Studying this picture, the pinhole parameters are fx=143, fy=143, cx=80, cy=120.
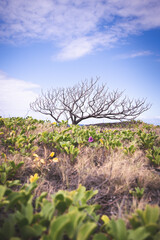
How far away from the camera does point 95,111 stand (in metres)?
15.8

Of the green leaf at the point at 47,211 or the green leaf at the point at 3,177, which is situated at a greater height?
the green leaf at the point at 3,177

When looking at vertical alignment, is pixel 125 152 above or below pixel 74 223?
above

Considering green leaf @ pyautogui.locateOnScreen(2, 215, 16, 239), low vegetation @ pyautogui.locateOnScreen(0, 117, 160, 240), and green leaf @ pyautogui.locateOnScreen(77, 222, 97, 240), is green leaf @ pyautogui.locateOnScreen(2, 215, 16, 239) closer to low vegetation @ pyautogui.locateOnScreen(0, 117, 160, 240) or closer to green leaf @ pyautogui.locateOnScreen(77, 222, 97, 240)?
low vegetation @ pyautogui.locateOnScreen(0, 117, 160, 240)

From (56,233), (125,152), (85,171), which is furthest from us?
(125,152)

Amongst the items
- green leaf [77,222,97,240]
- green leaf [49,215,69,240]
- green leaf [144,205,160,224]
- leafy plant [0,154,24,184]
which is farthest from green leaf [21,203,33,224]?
leafy plant [0,154,24,184]

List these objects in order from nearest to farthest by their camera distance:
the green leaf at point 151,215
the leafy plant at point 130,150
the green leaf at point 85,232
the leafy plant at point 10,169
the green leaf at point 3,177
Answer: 1. the green leaf at point 85,232
2. the green leaf at point 151,215
3. the green leaf at point 3,177
4. the leafy plant at point 10,169
5. the leafy plant at point 130,150

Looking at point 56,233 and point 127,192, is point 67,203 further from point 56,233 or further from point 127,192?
point 127,192

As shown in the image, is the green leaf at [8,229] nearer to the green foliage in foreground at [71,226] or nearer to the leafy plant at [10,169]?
the green foliage in foreground at [71,226]

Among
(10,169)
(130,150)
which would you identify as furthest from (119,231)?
(130,150)

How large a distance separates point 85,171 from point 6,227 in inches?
55.7

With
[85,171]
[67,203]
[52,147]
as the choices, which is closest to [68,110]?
[52,147]

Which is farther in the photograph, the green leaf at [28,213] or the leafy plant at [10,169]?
the leafy plant at [10,169]

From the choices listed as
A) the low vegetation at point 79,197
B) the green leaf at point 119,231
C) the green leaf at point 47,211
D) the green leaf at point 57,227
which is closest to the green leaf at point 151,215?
the low vegetation at point 79,197

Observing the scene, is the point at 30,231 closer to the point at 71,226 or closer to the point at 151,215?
the point at 71,226
